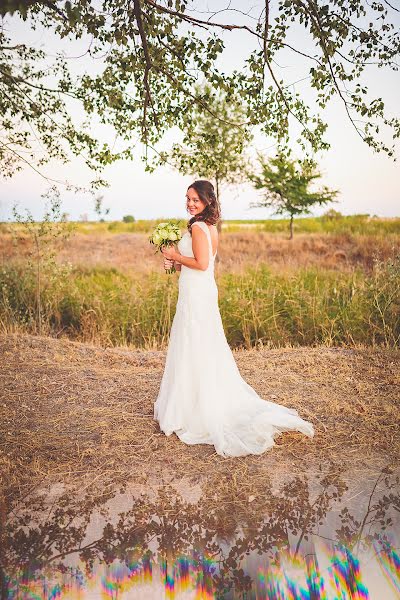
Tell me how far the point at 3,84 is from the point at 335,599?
804cm

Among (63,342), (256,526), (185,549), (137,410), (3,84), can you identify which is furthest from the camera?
(63,342)

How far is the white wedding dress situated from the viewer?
4.96 meters

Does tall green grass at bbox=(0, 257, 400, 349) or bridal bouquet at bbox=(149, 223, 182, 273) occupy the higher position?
bridal bouquet at bbox=(149, 223, 182, 273)

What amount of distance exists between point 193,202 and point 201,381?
1751mm

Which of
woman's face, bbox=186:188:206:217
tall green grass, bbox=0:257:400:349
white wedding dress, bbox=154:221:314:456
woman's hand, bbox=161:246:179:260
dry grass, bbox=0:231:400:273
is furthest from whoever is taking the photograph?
dry grass, bbox=0:231:400:273

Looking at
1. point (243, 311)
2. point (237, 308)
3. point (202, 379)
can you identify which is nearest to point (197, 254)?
point (202, 379)

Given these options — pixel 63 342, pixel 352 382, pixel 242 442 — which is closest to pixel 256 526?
pixel 242 442

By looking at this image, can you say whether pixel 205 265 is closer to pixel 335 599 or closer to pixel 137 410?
pixel 137 410

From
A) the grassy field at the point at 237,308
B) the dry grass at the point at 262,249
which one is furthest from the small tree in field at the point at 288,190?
the grassy field at the point at 237,308

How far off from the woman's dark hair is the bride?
7cm

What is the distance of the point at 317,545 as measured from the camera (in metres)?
3.48

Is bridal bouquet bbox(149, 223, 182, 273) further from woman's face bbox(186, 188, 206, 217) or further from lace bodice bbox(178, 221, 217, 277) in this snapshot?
woman's face bbox(186, 188, 206, 217)

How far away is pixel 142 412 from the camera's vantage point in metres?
5.76

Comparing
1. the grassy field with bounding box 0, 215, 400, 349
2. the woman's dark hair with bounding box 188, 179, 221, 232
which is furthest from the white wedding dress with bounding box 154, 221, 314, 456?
the grassy field with bounding box 0, 215, 400, 349
